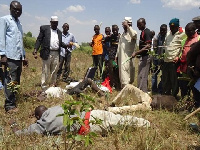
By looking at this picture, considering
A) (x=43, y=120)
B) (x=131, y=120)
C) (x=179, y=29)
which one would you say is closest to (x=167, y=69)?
(x=179, y=29)

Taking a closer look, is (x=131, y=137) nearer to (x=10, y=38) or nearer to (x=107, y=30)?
(x=10, y=38)

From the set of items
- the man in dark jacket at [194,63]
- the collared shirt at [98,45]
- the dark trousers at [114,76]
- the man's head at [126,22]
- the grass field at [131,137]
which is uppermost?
the man's head at [126,22]

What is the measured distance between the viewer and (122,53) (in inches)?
214

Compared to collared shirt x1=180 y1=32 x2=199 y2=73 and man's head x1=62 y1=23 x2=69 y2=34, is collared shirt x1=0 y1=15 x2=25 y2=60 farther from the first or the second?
man's head x1=62 y1=23 x2=69 y2=34

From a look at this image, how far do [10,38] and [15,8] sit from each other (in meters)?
0.53

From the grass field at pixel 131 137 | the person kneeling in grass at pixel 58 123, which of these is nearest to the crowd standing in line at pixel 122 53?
the person kneeling in grass at pixel 58 123

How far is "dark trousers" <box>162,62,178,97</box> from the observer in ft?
15.6

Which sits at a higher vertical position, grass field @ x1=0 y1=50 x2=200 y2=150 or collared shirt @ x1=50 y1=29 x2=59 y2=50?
collared shirt @ x1=50 y1=29 x2=59 y2=50

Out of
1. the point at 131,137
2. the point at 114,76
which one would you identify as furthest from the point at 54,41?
the point at 131,137

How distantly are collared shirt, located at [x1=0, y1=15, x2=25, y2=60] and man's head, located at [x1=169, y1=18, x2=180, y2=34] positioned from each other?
3.03 m

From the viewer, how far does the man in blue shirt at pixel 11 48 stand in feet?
12.1

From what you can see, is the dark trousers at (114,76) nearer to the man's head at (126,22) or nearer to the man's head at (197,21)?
the man's head at (126,22)

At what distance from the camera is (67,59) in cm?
721

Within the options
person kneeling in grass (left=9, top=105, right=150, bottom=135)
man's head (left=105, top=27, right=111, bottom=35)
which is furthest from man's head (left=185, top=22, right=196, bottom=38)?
man's head (left=105, top=27, right=111, bottom=35)
